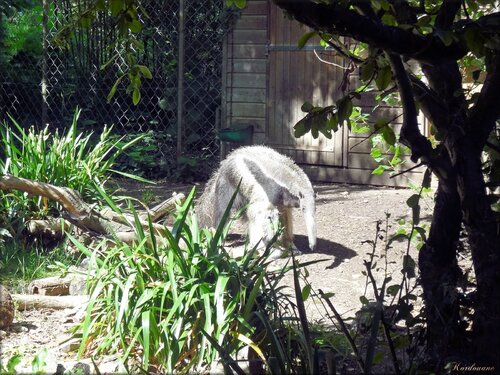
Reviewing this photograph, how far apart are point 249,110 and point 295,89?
0.73 m

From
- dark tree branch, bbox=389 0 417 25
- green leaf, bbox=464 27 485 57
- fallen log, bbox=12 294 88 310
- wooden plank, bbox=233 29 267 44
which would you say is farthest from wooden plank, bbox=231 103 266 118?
green leaf, bbox=464 27 485 57

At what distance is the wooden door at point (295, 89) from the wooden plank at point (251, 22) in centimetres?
12

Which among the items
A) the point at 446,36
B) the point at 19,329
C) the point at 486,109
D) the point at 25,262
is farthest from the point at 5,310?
the point at 446,36

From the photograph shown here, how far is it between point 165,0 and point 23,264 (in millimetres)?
5871

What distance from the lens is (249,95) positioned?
1023cm

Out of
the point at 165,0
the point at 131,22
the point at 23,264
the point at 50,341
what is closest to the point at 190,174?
the point at 165,0

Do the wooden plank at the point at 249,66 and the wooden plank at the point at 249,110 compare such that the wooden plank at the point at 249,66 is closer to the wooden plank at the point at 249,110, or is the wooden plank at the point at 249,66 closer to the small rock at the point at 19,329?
the wooden plank at the point at 249,110

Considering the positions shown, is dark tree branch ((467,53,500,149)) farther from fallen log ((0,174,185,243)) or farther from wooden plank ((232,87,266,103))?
wooden plank ((232,87,266,103))

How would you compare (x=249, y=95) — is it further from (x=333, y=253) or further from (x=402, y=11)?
(x=402, y=11)

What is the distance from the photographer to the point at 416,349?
2.78 metres

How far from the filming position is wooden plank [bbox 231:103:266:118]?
1021cm

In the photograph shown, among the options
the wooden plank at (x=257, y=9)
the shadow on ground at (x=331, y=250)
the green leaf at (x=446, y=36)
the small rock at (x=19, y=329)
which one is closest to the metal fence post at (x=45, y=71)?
the wooden plank at (x=257, y=9)

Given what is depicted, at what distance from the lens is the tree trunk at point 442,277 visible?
2.69 meters

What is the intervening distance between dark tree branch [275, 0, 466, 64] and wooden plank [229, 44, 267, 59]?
25.2 ft
